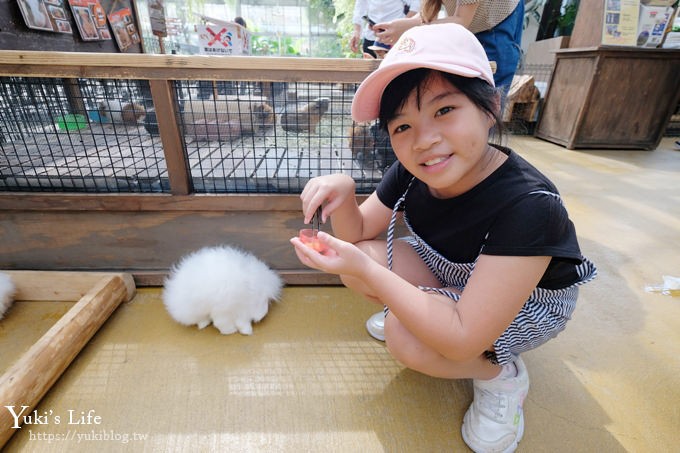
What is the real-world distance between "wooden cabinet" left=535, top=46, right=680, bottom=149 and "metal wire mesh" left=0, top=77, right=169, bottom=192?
13.0 ft

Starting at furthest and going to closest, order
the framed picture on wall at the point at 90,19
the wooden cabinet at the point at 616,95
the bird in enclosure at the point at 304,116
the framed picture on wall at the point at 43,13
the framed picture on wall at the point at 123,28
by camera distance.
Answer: the wooden cabinet at the point at 616,95 → the framed picture on wall at the point at 123,28 → the framed picture on wall at the point at 90,19 → the framed picture on wall at the point at 43,13 → the bird in enclosure at the point at 304,116

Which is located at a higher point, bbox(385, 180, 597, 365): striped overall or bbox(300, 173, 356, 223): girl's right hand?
bbox(300, 173, 356, 223): girl's right hand

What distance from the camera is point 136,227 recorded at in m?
1.28

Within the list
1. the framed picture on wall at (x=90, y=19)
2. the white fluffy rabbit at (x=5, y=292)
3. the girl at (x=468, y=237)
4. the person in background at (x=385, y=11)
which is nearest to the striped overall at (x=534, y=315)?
the girl at (x=468, y=237)

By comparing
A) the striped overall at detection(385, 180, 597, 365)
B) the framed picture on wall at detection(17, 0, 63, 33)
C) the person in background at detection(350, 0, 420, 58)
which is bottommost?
the striped overall at detection(385, 180, 597, 365)

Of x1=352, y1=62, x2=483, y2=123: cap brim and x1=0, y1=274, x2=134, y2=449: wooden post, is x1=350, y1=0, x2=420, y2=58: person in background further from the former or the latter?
x1=0, y1=274, x2=134, y2=449: wooden post

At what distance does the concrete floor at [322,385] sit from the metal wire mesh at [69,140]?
45cm

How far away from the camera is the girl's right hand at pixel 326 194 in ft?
2.72

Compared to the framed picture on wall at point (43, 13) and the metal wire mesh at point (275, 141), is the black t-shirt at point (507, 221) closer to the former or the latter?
the metal wire mesh at point (275, 141)

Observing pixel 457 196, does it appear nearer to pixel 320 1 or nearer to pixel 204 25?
pixel 204 25

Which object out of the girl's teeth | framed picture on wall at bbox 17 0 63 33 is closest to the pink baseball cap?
the girl's teeth

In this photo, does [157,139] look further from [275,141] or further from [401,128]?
[401,128]

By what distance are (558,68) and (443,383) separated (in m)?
4.25

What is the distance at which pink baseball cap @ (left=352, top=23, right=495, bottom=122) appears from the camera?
58cm
